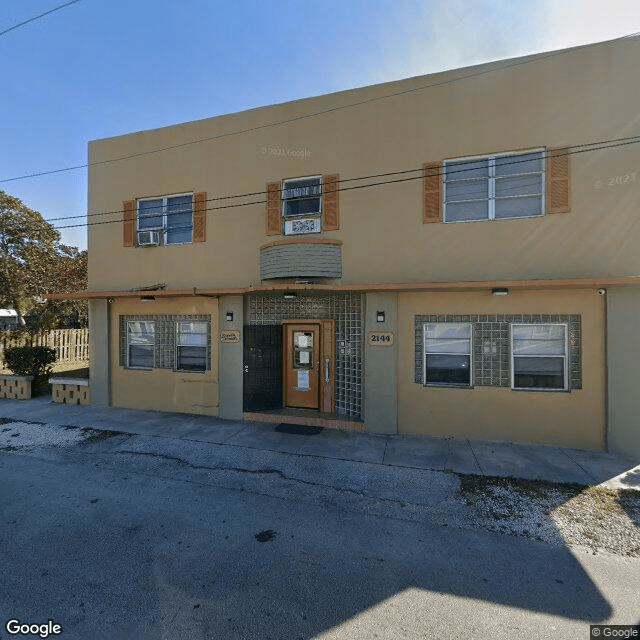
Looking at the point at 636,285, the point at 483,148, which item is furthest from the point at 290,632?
the point at 483,148

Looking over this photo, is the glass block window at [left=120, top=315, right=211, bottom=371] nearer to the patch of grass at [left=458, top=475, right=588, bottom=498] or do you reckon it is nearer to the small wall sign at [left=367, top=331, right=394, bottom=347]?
the small wall sign at [left=367, top=331, right=394, bottom=347]

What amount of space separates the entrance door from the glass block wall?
0.38m

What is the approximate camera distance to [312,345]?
9.07m

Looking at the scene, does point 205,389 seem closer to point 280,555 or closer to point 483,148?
point 280,555

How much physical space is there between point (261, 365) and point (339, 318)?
2263 mm

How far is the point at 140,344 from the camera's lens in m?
10.1

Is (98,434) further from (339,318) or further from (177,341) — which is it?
(339,318)

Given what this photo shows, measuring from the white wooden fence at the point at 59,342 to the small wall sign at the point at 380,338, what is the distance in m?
13.4

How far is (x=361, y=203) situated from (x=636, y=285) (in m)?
5.48

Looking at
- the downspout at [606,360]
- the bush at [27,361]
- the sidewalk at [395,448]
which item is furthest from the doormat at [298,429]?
the bush at [27,361]

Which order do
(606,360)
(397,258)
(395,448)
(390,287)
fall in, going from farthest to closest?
(397,258) < (390,287) < (395,448) < (606,360)

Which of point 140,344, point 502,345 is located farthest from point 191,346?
point 502,345

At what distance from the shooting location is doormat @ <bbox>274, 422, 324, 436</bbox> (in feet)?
25.7

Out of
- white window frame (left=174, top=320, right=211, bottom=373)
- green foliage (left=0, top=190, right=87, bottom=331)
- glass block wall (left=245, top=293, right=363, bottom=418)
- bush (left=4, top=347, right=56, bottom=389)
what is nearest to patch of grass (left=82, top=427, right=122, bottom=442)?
white window frame (left=174, top=320, right=211, bottom=373)
